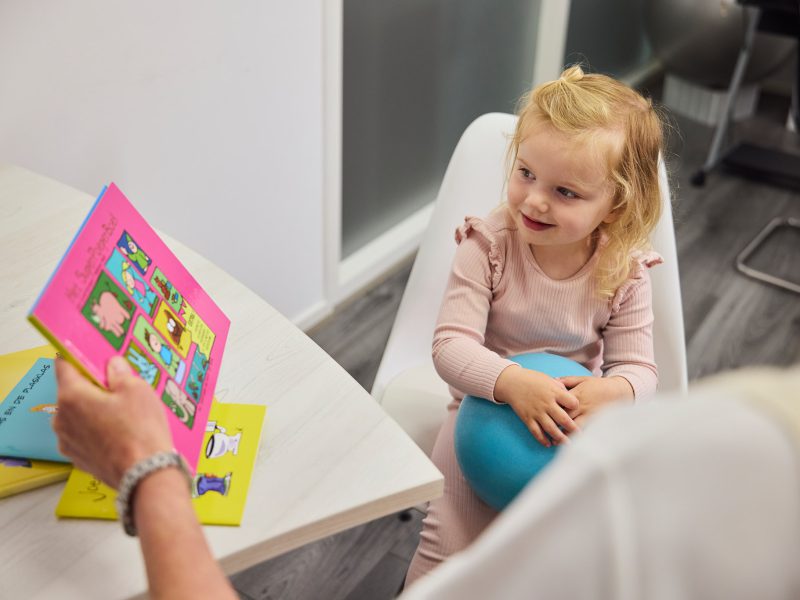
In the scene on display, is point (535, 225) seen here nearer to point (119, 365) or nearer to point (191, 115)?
point (119, 365)

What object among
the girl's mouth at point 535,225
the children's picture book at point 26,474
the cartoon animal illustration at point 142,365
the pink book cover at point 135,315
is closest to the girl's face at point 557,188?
the girl's mouth at point 535,225

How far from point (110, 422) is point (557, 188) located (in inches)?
28.5

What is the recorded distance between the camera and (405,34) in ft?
7.83

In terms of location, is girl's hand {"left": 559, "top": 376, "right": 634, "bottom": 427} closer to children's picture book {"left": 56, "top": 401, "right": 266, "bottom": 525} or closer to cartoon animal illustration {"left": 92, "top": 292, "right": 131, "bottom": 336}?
children's picture book {"left": 56, "top": 401, "right": 266, "bottom": 525}

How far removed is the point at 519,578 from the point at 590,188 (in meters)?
0.88

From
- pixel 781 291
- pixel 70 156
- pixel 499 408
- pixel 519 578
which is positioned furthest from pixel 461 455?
pixel 781 291

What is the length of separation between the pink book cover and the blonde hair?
552 millimetres

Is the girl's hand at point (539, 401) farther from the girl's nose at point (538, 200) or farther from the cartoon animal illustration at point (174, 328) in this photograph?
the cartoon animal illustration at point (174, 328)

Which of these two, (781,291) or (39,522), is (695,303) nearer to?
(781,291)

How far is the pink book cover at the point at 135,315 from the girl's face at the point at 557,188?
48 cm

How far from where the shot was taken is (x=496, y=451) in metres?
1.10

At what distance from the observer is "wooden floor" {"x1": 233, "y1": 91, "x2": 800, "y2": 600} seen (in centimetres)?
177

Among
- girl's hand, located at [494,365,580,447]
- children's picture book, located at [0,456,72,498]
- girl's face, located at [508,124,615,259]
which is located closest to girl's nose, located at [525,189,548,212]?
girl's face, located at [508,124,615,259]

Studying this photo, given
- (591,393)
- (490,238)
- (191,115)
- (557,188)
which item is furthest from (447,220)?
(191,115)
